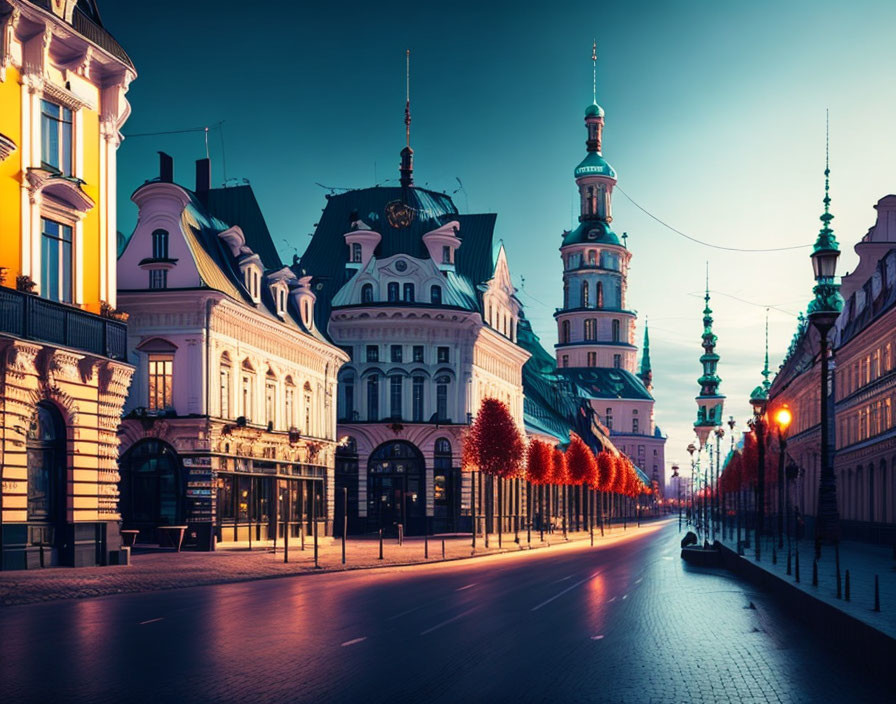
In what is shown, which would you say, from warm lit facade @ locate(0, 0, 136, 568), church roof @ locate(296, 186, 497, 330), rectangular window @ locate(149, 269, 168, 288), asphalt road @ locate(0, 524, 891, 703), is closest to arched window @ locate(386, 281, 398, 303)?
church roof @ locate(296, 186, 497, 330)

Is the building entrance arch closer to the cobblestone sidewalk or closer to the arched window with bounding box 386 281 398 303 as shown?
the arched window with bounding box 386 281 398 303

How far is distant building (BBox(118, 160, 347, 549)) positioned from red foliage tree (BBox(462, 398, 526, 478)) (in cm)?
1224

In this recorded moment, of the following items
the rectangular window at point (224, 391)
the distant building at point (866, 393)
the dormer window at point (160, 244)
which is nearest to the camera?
the dormer window at point (160, 244)

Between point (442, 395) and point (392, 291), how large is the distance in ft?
23.2

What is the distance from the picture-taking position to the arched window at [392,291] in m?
76.4

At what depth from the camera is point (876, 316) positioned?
56906 millimetres

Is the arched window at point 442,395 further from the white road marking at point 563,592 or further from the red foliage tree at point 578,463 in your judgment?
the white road marking at point 563,592

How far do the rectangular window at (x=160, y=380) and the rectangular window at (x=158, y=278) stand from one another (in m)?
2.79

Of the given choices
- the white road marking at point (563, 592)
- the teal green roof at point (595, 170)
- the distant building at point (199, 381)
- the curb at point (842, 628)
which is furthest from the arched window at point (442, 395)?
the teal green roof at point (595, 170)

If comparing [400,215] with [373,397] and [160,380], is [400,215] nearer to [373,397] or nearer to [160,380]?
[373,397]

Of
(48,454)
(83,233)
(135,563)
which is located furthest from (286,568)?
(83,233)

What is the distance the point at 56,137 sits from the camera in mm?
33469

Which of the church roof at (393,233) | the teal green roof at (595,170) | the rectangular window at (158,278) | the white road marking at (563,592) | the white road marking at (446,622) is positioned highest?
the teal green roof at (595,170)

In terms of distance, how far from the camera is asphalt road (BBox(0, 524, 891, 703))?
546 inches
